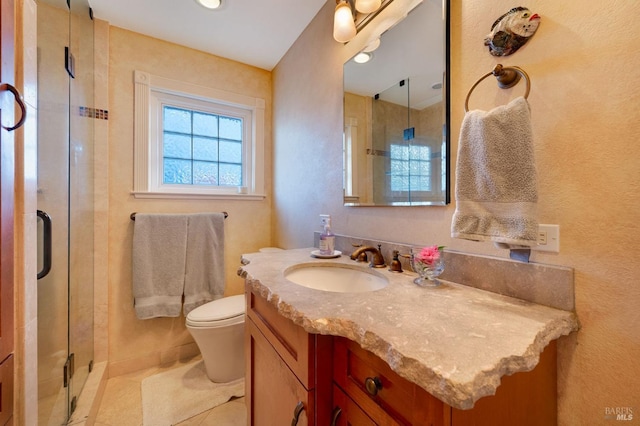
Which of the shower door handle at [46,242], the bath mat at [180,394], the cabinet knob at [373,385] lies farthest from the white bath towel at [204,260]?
the cabinet knob at [373,385]

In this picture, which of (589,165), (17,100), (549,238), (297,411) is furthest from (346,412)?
(17,100)

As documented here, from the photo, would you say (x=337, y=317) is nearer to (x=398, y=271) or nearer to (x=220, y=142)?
(x=398, y=271)

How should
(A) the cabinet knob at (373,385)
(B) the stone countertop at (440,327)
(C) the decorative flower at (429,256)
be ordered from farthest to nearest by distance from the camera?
(C) the decorative flower at (429,256) → (A) the cabinet knob at (373,385) → (B) the stone countertop at (440,327)

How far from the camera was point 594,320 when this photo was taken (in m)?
0.59

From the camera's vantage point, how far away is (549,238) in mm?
660

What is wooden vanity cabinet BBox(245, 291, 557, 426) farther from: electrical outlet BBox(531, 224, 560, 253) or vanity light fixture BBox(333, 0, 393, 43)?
vanity light fixture BBox(333, 0, 393, 43)

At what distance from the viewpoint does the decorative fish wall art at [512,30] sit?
69cm

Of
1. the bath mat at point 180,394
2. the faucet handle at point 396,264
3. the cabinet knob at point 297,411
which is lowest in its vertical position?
the bath mat at point 180,394

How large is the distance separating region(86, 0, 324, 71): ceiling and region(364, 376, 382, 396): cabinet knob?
171 cm

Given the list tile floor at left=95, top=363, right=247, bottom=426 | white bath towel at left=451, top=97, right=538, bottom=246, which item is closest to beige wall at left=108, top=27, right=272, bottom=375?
tile floor at left=95, top=363, right=247, bottom=426

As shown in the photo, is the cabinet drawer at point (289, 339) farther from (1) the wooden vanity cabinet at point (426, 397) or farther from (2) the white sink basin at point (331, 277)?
(2) the white sink basin at point (331, 277)

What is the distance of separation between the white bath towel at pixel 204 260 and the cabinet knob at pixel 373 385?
1632 mm

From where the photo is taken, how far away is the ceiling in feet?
5.01

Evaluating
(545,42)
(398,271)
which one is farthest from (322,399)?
(545,42)
